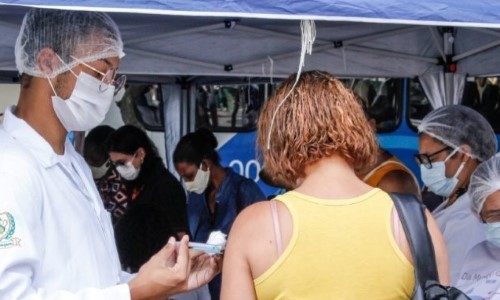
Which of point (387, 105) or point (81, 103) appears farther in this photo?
point (387, 105)

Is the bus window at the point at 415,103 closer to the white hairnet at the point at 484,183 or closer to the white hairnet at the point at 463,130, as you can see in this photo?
the white hairnet at the point at 463,130

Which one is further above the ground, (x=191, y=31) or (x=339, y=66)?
(x=191, y=31)

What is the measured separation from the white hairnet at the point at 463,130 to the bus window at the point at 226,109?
3.01 m

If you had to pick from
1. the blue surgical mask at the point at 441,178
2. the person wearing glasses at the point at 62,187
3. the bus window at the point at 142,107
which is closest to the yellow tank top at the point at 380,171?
the blue surgical mask at the point at 441,178

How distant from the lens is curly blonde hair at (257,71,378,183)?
1912 mm

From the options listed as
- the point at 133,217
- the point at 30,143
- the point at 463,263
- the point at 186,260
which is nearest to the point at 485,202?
the point at 463,263

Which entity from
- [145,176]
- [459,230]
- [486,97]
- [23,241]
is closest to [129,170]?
[145,176]

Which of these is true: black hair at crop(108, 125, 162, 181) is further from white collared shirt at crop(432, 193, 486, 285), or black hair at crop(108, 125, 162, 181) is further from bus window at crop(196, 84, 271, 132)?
white collared shirt at crop(432, 193, 486, 285)

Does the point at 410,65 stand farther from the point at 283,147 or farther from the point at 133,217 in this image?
the point at 283,147

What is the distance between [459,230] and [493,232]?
1.24 feet

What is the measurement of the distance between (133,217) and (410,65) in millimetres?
2111

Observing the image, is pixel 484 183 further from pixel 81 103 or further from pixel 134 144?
pixel 134 144

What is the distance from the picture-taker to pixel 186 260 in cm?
214

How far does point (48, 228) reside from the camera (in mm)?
2061
